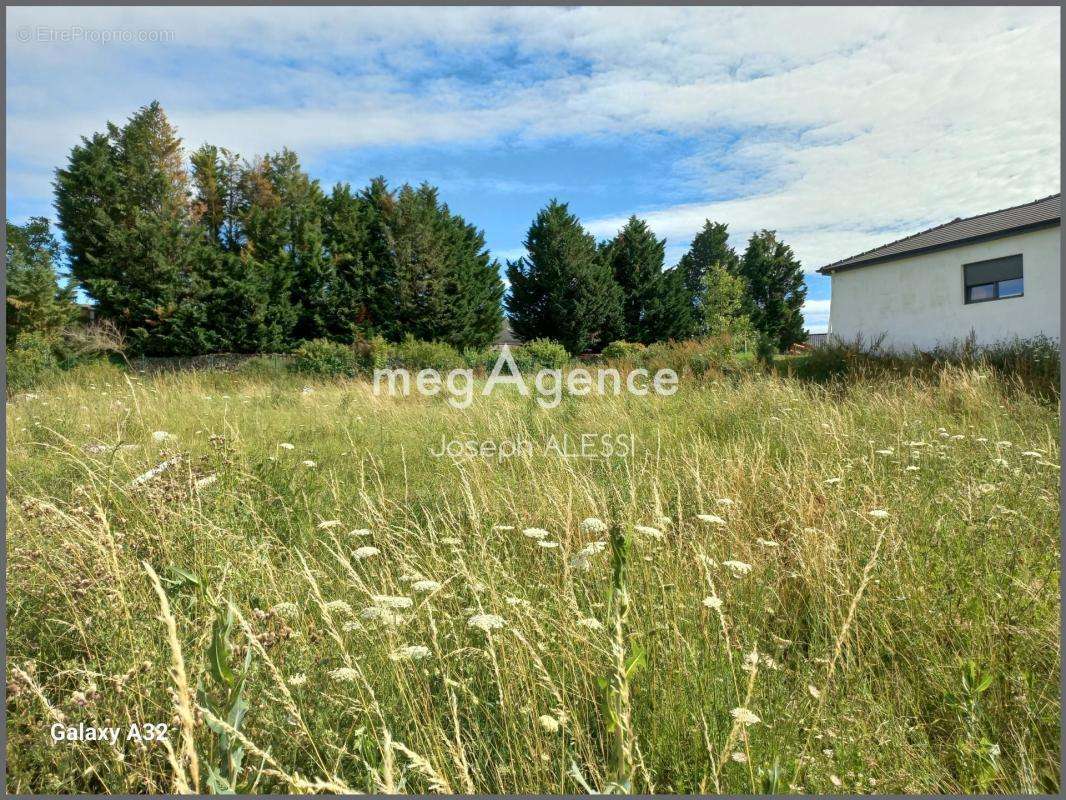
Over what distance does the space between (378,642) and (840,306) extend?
2068 cm

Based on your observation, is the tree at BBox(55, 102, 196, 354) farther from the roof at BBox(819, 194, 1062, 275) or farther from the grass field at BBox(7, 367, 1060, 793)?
the roof at BBox(819, 194, 1062, 275)

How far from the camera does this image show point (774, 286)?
→ 27656 mm

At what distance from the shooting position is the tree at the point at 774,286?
27.2 m

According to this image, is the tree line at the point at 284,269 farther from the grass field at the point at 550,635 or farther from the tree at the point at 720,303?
the grass field at the point at 550,635

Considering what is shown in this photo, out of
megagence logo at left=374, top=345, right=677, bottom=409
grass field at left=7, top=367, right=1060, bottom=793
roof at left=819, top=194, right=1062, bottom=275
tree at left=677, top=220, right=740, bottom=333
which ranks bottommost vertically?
grass field at left=7, top=367, right=1060, bottom=793

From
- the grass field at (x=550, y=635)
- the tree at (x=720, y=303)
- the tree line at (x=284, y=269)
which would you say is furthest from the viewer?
the tree at (x=720, y=303)

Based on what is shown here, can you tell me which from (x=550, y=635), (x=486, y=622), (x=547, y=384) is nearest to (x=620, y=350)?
(x=547, y=384)

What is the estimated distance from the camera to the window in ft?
44.6

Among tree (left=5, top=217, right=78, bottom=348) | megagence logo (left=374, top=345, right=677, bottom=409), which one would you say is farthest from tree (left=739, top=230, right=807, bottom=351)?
tree (left=5, top=217, right=78, bottom=348)

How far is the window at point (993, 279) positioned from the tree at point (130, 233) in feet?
81.8

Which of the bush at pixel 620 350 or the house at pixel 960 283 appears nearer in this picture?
the house at pixel 960 283

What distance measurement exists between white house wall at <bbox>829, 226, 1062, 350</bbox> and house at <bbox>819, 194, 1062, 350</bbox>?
0.02 m

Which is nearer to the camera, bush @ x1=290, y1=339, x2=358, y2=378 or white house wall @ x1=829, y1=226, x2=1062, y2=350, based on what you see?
white house wall @ x1=829, y1=226, x2=1062, y2=350

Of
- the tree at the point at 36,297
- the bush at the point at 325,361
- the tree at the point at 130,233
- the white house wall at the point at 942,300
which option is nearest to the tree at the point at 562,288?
the bush at the point at 325,361
